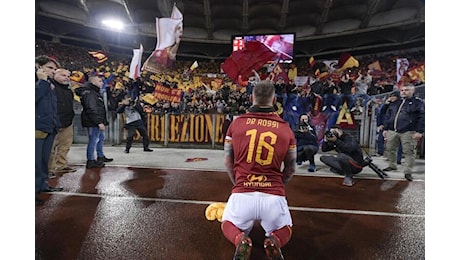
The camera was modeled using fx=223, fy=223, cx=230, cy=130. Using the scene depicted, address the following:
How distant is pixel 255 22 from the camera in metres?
1.35

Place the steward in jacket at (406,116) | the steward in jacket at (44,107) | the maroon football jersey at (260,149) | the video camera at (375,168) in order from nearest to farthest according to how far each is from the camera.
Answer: the maroon football jersey at (260,149), the steward in jacket at (44,107), the steward in jacket at (406,116), the video camera at (375,168)

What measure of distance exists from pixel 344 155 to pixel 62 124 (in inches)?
80.2

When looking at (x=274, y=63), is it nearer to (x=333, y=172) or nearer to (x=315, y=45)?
(x=315, y=45)

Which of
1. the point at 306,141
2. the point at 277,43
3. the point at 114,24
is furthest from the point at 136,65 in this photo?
the point at 306,141

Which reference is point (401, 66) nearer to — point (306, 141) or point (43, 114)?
point (306, 141)

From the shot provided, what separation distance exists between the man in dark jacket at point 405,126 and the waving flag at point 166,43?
5.38ft

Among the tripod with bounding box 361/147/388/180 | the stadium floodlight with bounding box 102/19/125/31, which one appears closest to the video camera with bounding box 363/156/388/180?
the tripod with bounding box 361/147/388/180

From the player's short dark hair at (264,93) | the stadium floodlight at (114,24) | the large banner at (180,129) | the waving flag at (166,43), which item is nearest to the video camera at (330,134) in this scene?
the large banner at (180,129)

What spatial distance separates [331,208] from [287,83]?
83cm

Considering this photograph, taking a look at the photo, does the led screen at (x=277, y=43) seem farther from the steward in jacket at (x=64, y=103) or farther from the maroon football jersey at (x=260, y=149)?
the steward in jacket at (x=64, y=103)

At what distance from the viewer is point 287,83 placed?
149 cm

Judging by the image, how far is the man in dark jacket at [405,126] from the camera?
5.39ft

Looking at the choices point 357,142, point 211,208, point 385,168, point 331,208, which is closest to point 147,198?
point 211,208

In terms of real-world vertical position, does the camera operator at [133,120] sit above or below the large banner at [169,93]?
below
